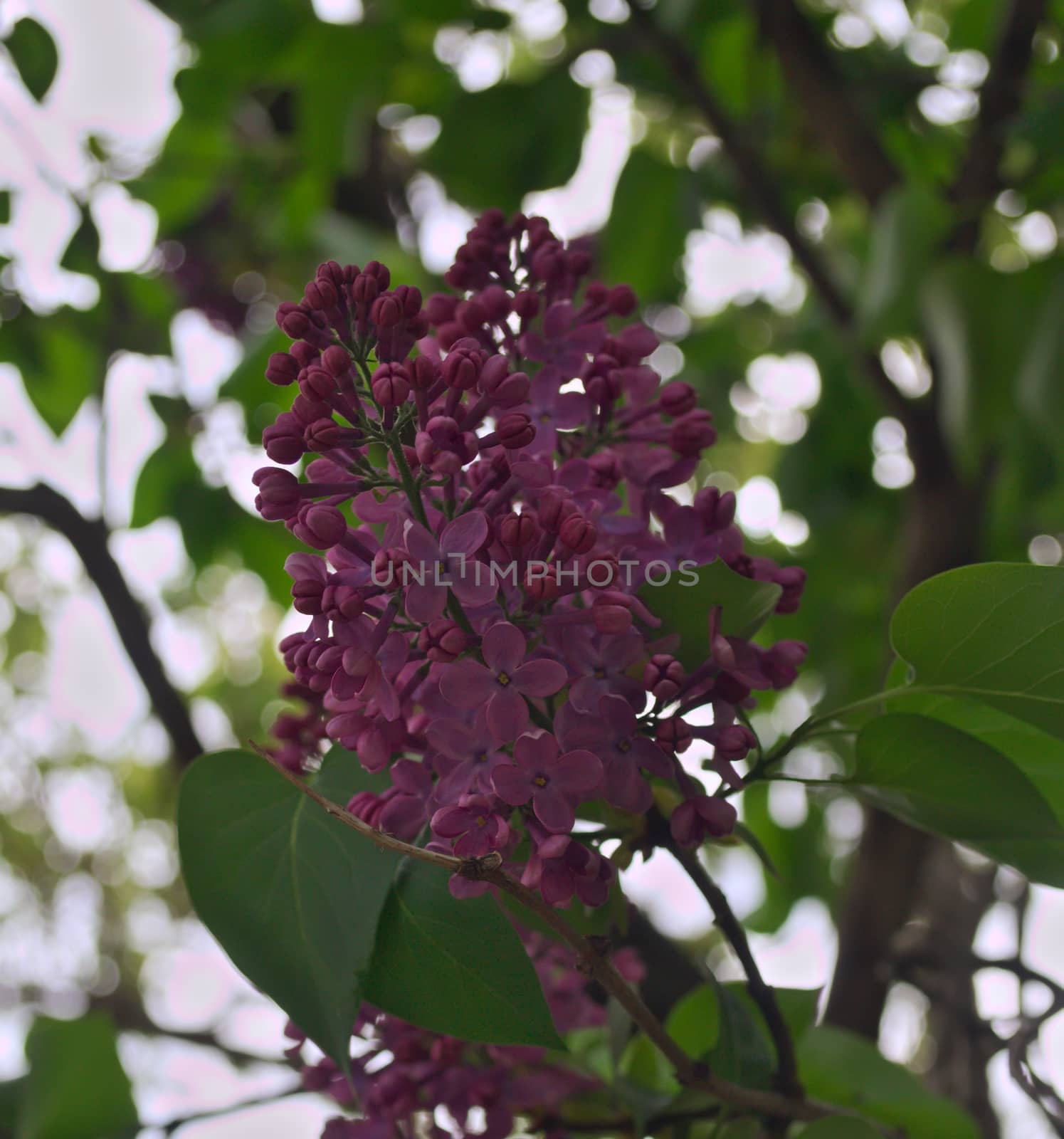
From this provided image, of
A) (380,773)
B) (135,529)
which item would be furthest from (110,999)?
(380,773)

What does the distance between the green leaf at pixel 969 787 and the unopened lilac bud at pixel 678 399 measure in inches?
6.8

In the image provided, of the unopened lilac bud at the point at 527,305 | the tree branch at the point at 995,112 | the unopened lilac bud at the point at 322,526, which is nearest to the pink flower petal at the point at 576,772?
the unopened lilac bud at the point at 322,526

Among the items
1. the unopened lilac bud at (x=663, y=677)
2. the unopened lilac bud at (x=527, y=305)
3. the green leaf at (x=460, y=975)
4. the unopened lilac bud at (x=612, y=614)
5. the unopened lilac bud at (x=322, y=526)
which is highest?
the unopened lilac bud at (x=527, y=305)

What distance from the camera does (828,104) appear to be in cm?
133

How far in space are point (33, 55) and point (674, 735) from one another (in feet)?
2.61

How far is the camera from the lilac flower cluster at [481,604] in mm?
419

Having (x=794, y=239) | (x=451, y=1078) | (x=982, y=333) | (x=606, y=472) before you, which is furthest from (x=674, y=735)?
(x=794, y=239)

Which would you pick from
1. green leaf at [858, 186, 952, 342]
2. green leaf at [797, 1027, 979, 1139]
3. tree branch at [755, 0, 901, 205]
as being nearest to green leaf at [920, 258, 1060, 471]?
green leaf at [858, 186, 952, 342]

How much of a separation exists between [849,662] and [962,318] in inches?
23.4

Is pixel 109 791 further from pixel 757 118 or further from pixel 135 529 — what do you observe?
pixel 757 118

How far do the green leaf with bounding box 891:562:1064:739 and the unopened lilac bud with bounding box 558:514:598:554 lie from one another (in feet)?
0.48

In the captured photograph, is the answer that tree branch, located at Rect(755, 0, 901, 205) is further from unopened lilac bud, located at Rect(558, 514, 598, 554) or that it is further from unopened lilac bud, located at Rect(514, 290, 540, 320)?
unopened lilac bud, located at Rect(558, 514, 598, 554)

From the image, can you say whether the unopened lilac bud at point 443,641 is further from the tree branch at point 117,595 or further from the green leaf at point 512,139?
the green leaf at point 512,139

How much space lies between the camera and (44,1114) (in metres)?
0.66
